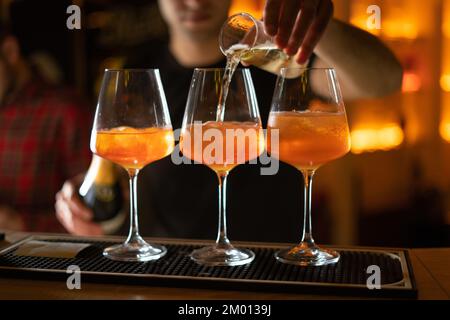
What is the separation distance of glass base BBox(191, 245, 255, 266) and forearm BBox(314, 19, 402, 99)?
793 millimetres

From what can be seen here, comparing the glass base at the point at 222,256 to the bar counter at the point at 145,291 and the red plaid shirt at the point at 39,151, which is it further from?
the red plaid shirt at the point at 39,151

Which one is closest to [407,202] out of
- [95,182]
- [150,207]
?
[150,207]

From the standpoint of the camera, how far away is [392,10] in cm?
417

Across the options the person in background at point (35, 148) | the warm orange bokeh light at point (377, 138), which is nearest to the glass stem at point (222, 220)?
the person in background at point (35, 148)

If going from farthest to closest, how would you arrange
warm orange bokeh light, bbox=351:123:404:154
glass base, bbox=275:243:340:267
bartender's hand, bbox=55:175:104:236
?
warm orange bokeh light, bbox=351:123:404:154
bartender's hand, bbox=55:175:104:236
glass base, bbox=275:243:340:267

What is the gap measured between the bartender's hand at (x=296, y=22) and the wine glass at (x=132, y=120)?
264 mm

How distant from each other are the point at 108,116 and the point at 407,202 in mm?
3334

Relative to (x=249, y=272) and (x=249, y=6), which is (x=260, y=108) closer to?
(x=249, y=272)

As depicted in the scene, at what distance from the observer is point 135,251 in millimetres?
1142

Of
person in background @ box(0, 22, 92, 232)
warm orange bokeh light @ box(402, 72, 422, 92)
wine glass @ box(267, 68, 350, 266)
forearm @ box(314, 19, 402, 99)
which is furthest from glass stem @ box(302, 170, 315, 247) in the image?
warm orange bokeh light @ box(402, 72, 422, 92)

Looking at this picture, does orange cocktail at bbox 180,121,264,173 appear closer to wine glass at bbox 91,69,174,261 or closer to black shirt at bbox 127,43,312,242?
wine glass at bbox 91,69,174,261

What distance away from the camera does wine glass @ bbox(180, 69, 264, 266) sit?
1127mm

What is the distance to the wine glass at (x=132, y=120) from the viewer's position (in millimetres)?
1161
